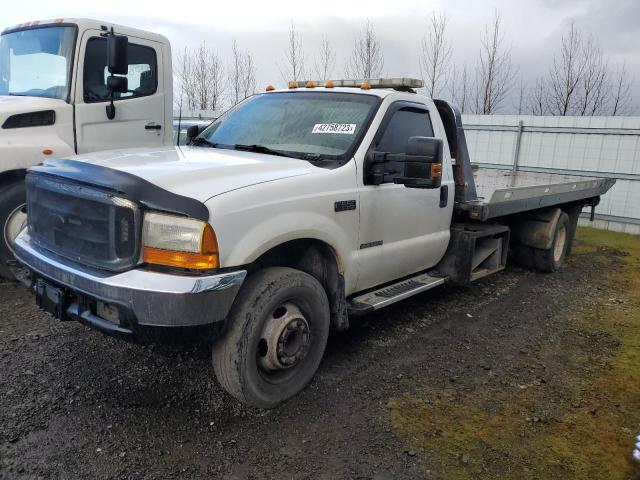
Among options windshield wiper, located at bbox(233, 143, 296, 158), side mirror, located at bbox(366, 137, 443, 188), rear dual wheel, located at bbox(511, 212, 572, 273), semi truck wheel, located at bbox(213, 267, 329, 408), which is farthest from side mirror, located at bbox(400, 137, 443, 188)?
rear dual wheel, located at bbox(511, 212, 572, 273)

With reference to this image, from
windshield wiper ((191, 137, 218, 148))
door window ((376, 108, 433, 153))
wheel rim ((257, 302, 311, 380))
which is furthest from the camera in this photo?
windshield wiper ((191, 137, 218, 148))

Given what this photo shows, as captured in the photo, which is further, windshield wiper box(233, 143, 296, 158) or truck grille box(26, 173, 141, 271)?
windshield wiper box(233, 143, 296, 158)

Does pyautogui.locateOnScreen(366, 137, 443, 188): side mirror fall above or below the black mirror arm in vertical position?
below

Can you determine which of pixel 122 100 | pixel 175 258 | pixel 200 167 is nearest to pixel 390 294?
pixel 200 167

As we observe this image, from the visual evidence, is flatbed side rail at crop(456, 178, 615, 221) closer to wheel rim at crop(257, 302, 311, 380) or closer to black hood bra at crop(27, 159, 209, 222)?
wheel rim at crop(257, 302, 311, 380)

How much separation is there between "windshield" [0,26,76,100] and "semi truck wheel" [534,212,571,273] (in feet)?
20.2

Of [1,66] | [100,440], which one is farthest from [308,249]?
[1,66]

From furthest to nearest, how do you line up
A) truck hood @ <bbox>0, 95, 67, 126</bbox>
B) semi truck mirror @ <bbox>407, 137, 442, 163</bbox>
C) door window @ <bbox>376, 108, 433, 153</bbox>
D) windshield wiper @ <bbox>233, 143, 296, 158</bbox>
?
truck hood @ <bbox>0, 95, 67, 126</bbox> < door window @ <bbox>376, 108, 433, 153</bbox> < windshield wiper @ <bbox>233, 143, 296, 158</bbox> < semi truck mirror @ <bbox>407, 137, 442, 163</bbox>

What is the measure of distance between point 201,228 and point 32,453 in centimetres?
153

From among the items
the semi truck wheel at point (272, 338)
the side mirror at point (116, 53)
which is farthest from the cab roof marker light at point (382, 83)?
the semi truck wheel at point (272, 338)

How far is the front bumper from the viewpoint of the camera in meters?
2.72

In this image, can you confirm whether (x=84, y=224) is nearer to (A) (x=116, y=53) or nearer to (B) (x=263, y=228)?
(B) (x=263, y=228)

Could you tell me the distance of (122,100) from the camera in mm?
5895

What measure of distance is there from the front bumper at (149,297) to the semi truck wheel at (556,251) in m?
5.40
